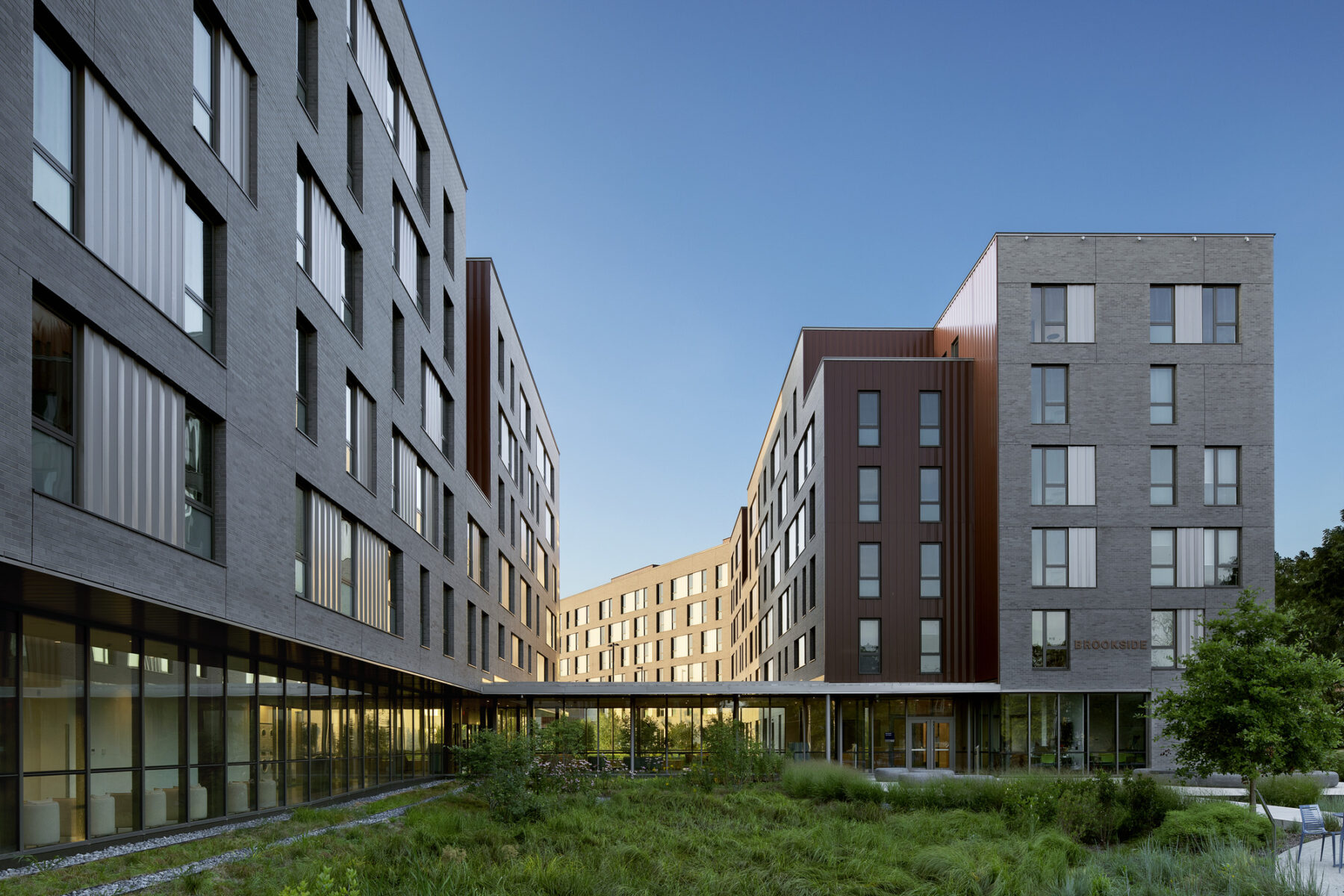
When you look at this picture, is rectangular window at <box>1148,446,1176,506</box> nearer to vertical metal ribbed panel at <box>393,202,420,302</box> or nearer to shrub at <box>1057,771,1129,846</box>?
shrub at <box>1057,771,1129,846</box>

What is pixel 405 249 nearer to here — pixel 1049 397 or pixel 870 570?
pixel 870 570

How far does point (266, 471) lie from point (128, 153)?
20.0 ft

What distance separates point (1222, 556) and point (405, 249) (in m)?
29.7

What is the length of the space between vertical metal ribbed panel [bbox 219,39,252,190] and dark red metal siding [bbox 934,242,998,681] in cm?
2813

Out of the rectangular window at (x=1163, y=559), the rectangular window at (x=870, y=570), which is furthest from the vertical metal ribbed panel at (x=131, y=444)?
the rectangular window at (x=1163, y=559)

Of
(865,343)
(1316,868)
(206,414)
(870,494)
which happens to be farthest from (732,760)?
(865,343)

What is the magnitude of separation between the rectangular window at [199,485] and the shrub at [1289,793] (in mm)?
22190

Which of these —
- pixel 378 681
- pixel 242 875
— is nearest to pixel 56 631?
pixel 242 875

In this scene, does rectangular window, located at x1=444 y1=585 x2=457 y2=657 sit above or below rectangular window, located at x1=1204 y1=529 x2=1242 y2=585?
below

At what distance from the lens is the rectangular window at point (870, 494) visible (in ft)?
137

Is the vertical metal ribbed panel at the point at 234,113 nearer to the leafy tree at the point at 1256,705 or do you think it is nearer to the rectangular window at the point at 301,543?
the rectangular window at the point at 301,543

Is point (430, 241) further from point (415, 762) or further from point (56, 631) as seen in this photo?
point (56, 631)

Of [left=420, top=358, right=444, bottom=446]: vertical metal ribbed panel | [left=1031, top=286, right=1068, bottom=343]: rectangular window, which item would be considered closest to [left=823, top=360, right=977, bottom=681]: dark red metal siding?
[left=1031, top=286, right=1068, bottom=343]: rectangular window

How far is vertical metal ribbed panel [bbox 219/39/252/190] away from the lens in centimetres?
1803
